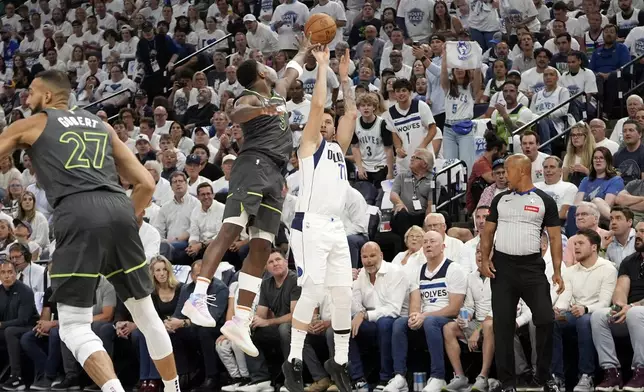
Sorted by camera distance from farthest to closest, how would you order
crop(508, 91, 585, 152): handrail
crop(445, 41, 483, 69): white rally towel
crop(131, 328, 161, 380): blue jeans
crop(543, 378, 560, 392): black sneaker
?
crop(445, 41, 483, 69): white rally towel, crop(508, 91, 585, 152): handrail, crop(131, 328, 161, 380): blue jeans, crop(543, 378, 560, 392): black sneaker

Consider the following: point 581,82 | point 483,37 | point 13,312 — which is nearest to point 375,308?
point 13,312

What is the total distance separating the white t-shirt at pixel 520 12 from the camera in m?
19.2

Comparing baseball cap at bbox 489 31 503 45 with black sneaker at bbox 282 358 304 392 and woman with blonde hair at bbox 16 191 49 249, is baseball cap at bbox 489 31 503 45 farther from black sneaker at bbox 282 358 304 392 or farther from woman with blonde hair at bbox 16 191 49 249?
black sneaker at bbox 282 358 304 392

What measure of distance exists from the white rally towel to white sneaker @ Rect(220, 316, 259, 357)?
8511 mm

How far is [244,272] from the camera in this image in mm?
8852

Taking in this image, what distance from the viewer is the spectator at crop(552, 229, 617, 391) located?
11273 mm

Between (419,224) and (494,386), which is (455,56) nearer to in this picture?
(419,224)

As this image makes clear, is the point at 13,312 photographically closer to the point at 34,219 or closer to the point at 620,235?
the point at 34,219

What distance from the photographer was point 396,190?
47.4ft

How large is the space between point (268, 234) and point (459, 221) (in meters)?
6.67

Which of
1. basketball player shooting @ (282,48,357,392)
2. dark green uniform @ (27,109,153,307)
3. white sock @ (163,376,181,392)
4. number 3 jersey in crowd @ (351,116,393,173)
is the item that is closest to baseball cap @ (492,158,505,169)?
number 3 jersey in crowd @ (351,116,393,173)

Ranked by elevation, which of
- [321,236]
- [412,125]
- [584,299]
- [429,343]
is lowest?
[429,343]

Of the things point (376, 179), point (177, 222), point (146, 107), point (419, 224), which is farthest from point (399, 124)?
point (146, 107)

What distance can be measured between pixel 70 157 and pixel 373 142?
8.53 m
